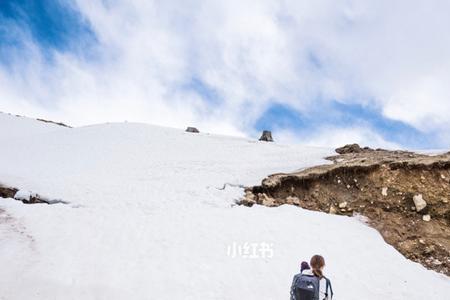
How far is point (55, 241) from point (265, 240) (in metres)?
6.71

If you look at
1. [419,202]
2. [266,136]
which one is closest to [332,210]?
[419,202]

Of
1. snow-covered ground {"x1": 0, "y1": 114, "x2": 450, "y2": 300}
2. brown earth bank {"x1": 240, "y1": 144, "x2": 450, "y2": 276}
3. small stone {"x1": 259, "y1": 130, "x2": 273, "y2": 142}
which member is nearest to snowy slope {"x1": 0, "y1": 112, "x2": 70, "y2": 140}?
snow-covered ground {"x1": 0, "y1": 114, "x2": 450, "y2": 300}

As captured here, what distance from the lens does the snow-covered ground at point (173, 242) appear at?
9.90m

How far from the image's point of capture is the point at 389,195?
52.7 feet

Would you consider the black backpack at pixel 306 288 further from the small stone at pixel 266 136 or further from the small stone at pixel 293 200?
the small stone at pixel 266 136

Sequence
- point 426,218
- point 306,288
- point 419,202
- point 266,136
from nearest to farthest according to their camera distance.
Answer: point 306,288 < point 426,218 < point 419,202 < point 266,136

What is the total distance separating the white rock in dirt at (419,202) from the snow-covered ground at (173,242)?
8.02ft

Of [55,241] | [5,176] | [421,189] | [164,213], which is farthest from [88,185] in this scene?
[421,189]

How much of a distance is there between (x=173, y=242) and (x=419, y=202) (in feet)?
33.5

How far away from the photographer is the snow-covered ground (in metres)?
9.90

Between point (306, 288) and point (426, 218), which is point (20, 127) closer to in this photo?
point (426, 218)

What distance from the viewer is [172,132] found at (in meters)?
33.0

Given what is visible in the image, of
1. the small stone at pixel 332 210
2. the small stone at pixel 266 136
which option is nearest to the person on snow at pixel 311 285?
the small stone at pixel 332 210

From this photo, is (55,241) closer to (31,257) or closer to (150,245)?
(31,257)
